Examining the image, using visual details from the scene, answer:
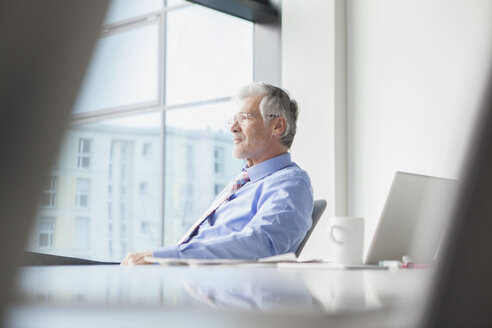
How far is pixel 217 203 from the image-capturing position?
2.31 metres

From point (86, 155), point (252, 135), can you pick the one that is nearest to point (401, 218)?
point (252, 135)

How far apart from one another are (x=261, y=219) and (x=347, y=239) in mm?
547

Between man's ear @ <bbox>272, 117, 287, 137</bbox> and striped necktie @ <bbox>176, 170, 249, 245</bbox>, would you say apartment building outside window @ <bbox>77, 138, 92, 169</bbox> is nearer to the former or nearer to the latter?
man's ear @ <bbox>272, 117, 287, 137</bbox>

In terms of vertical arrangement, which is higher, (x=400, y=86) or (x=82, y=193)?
(x=400, y=86)

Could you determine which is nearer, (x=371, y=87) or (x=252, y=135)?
(x=252, y=135)

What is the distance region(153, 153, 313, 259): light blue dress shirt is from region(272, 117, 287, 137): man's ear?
0.58 feet

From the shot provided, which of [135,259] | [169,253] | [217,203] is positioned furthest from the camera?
[217,203]

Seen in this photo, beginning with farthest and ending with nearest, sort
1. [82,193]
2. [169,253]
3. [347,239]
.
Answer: [82,193] → [169,253] → [347,239]

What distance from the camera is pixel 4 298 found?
0.16 m

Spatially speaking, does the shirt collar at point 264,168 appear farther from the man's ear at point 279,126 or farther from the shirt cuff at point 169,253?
the shirt cuff at point 169,253

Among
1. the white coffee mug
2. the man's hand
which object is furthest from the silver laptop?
the man's hand

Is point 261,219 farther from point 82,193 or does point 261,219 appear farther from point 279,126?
point 82,193

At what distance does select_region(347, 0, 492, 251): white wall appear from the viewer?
10.2 ft

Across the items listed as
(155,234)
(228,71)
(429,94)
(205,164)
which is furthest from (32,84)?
(155,234)
